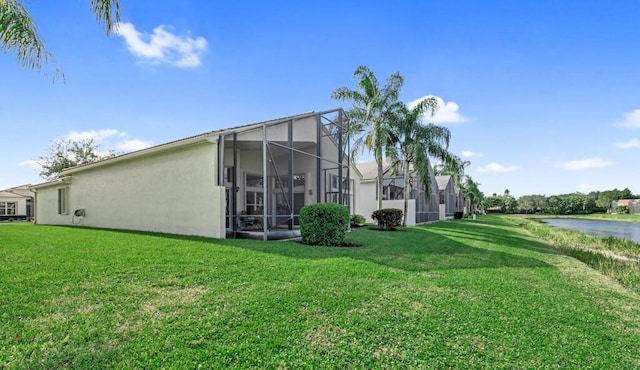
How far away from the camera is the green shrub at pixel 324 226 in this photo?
10008mm

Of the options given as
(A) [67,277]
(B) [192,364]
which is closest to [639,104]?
(B) [192,364]

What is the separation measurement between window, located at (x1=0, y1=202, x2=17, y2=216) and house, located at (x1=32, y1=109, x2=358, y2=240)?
15963 millimetres

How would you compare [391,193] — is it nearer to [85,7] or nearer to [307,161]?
[307,161]

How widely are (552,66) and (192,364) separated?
61.2ft

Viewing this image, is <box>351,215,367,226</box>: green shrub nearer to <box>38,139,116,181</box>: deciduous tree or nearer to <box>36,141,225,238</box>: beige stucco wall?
<box>36,141,225,238</box>: beige stucco wall

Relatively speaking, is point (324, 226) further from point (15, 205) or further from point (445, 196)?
point (15, 205)

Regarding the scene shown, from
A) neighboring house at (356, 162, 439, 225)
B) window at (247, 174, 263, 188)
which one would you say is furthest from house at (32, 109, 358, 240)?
neighboring house at (356, 162, 439, 225)

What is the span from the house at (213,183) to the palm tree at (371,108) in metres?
2.54

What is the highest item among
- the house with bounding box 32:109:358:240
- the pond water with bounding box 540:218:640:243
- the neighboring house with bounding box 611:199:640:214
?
the house with bounding box 32:109:358:240

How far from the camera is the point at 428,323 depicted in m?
4.02

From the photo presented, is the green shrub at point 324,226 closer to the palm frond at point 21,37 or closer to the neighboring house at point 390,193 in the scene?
the palm frond at point 21,37

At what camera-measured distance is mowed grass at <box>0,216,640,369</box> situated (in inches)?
124

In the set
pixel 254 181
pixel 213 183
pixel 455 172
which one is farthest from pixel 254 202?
pixel 455 172

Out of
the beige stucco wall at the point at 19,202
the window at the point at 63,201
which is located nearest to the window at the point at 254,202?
the window at the point at 63,201
